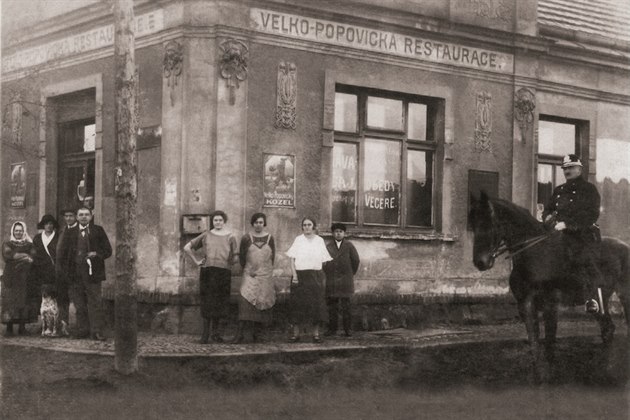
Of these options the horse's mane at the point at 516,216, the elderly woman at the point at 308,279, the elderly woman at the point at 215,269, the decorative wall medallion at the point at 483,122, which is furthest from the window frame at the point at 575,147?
the elderly woman at the point at 215,269

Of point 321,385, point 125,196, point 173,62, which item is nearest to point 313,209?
point 173,62

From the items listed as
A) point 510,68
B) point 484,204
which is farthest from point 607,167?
point 484,204

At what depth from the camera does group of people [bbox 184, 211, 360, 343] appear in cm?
1191

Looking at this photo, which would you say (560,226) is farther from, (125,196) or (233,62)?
(233,62)

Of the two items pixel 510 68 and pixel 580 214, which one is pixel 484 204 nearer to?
pixel 580 214

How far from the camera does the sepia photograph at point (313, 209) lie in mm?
9266

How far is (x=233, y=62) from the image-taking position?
13133 millimetres

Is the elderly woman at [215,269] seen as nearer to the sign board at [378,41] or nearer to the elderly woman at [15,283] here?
the elderly woman at [15,283]

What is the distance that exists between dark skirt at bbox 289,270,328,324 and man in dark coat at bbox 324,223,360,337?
582 mm

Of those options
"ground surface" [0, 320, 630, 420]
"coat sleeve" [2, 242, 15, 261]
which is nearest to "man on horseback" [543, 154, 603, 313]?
"ground surface" [0, 320, 630, 420]

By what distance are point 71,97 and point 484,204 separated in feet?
26.7

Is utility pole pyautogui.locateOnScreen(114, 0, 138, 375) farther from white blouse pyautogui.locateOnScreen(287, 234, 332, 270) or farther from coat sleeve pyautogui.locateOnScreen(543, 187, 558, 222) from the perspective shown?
coat sleeve pyautogui.locateOnScreen(543, 187, 558, 222)

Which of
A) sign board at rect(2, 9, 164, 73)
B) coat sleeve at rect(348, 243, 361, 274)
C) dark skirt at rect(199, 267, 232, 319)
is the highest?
sign board at rect(2, 9, 164, 73)

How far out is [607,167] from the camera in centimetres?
1798
